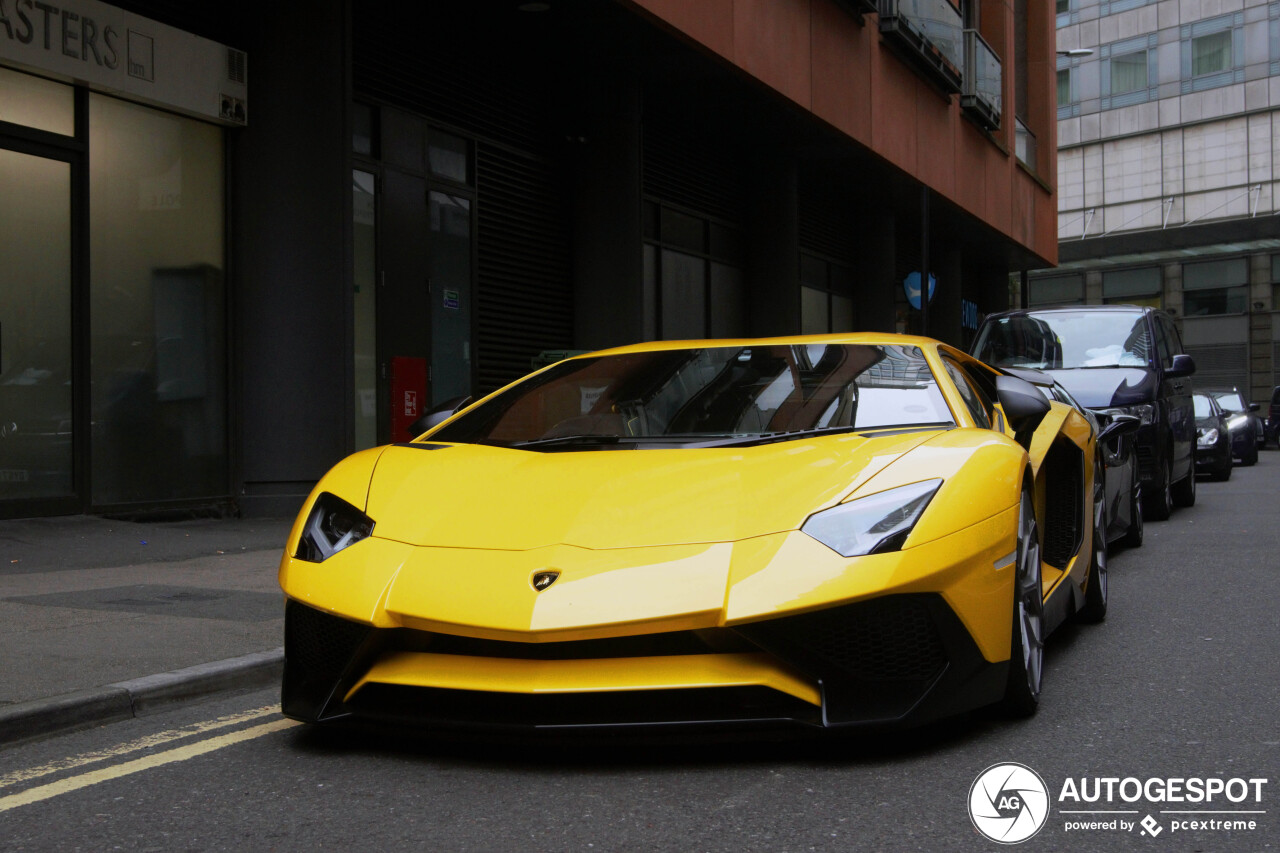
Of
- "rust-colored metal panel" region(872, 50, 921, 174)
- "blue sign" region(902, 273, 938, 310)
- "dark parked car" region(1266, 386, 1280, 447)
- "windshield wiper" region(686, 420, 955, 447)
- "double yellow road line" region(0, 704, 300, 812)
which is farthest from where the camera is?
"dark parked car" region(1266, 386, 1280, 447)

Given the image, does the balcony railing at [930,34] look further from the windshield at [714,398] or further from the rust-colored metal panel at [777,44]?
the windshield at [714,398]

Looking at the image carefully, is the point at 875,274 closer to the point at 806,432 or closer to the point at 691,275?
the point at 691,275

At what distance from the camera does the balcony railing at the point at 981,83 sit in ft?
82.0

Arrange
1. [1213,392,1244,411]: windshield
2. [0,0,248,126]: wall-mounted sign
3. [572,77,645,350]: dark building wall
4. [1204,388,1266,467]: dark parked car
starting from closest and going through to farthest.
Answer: [0,0,248,126]: wall-mounted sign < [572,77,645,350]: dark building wall < [1204,388,1266,467]: dark parked car < [1213,392,1244,411]: windshield

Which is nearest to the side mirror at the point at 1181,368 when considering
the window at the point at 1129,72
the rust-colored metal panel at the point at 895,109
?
the rust-colored metal panel at the point at 895,109

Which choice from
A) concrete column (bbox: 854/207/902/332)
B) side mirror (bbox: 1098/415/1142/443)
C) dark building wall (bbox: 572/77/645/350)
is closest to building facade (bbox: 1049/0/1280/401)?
concrete column (bbox: 854/207/902/332)

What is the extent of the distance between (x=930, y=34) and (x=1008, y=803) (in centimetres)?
2066

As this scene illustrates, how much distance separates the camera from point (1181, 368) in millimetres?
11453

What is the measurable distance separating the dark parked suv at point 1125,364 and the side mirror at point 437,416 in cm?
696

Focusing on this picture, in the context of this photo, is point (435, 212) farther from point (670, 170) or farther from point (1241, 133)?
point (1241, 133)

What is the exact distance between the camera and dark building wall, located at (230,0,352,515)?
1121 centimetres

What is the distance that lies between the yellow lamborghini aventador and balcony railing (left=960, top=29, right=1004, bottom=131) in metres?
21.6

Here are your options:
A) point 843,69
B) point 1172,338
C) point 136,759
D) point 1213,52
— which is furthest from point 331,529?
point 1213,52

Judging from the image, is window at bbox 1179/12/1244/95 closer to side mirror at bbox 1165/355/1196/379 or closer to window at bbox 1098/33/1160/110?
window at bbox 1098/33/1160/110
